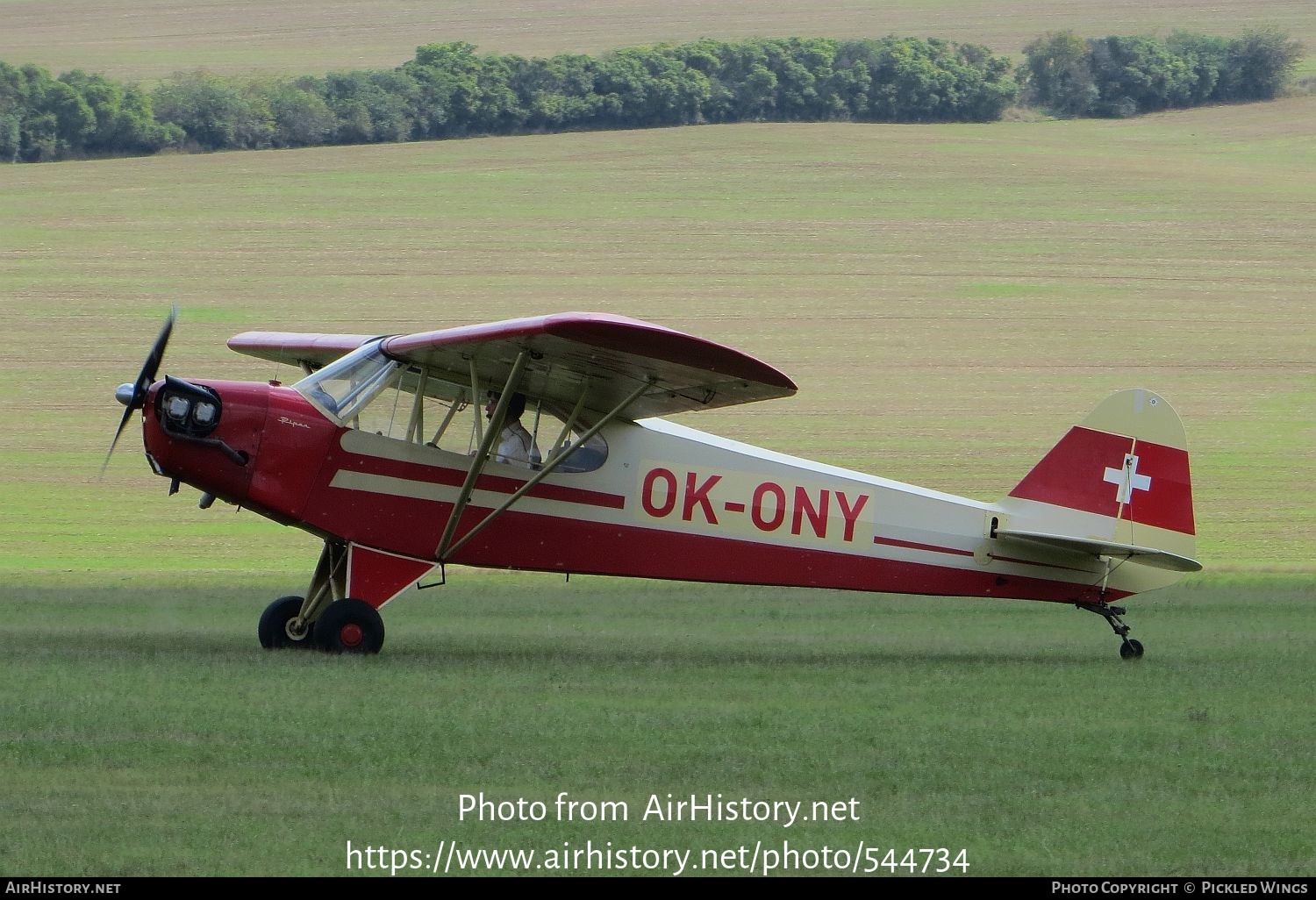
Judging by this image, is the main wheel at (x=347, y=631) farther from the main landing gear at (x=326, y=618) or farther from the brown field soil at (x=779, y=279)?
the brown field soil at (x=779, y=279)

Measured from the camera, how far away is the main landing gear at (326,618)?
12.1 metres

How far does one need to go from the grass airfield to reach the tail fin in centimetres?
102

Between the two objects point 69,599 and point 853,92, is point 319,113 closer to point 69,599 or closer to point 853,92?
point 853,92

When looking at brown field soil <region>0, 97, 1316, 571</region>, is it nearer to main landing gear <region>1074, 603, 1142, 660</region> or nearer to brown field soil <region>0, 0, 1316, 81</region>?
brown field soil <region>0, 0, 1316, 81</region>

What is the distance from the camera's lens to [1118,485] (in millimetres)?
13594

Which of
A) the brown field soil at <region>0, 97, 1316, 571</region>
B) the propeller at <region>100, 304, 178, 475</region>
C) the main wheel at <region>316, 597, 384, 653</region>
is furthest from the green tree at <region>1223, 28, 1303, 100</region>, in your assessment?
the propeller at <region>100, 304, 178, 475</region>

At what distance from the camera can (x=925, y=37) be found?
232ft

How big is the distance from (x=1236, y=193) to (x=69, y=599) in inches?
1715

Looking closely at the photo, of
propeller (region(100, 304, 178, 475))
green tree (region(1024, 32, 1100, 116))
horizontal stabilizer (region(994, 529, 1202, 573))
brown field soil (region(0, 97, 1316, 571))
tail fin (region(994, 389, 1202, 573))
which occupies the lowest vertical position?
brown field soil (region(0, 97, 1316, 571))

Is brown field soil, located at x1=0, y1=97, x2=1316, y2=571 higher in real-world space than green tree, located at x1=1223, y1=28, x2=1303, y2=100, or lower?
lower

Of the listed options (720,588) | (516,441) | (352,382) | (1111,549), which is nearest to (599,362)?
(516,441)

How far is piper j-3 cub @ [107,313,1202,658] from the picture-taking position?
11969 millimetres

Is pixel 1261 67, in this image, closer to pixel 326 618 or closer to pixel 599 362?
pixel 599 362

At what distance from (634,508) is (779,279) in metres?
30.4
